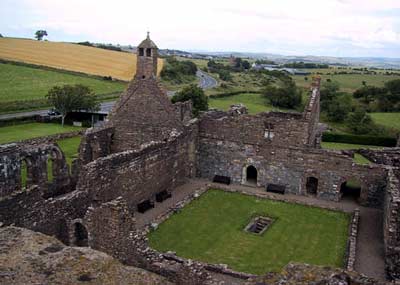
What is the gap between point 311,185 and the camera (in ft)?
94.9

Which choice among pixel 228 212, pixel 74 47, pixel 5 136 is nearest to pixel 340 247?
pixel 228 212

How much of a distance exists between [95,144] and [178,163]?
5318mm

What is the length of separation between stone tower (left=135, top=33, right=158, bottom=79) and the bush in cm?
3280

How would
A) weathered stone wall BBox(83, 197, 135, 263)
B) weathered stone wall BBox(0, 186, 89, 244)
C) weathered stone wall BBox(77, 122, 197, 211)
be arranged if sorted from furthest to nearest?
weathered stone wall BBox(77, 122, 197, 211) < weathered stone wall BBox(0, 186, 89, 244) < weathered stone wall BBox(83, 197, 135, 263)

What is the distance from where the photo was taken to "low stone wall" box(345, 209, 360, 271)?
18.8 meters

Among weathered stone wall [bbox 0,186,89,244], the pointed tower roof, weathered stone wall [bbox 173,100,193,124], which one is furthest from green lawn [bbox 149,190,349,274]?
the pointed tower roof

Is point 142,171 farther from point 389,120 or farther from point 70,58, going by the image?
point 70,58

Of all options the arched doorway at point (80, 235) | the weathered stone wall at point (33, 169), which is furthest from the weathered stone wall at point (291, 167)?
the arched doorway at point (80, 235)

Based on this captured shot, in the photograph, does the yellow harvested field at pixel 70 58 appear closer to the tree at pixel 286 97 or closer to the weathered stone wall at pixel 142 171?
the tree at pixel 286 97

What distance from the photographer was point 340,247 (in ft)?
68.6

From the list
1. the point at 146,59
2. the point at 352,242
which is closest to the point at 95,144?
the point at 146,59

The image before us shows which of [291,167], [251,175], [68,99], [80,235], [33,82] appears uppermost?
[33,82]

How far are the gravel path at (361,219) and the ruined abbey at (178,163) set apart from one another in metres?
0.25

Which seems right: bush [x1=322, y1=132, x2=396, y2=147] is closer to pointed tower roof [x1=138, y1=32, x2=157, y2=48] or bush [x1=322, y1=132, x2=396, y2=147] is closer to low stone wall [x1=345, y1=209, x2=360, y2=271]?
low stone wall [x1=345, y1=209, x2=360, y2=271]
